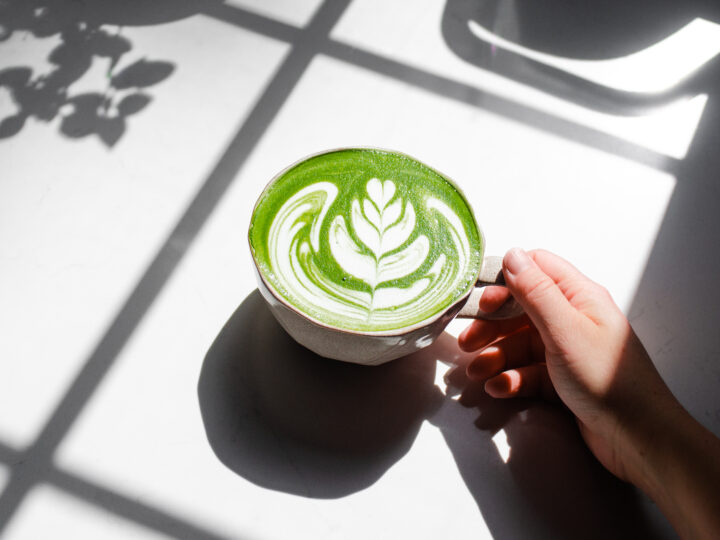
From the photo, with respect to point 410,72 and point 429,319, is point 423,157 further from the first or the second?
point 429,319

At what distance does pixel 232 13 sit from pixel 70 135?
443 millimetres

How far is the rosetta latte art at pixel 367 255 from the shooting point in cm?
86

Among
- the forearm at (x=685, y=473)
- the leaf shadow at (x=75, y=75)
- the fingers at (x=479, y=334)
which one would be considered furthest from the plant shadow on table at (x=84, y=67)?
the forearm at (x=685, y=473)

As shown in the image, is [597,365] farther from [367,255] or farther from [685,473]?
[367,255]

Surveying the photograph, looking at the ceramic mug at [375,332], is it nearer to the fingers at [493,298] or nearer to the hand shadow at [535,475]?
the fingers at [493,298]

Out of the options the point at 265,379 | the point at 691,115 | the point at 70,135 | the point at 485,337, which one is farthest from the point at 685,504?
the point at 70,135

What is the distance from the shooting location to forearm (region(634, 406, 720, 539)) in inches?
32.5

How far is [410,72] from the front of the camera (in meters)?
1.38

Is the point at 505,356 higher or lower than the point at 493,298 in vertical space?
lower

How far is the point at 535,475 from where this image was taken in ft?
3.21

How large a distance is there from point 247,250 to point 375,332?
0.40 metres

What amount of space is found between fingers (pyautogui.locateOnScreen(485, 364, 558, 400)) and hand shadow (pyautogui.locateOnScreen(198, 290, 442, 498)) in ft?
0.31

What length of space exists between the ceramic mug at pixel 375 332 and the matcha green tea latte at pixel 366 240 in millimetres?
13

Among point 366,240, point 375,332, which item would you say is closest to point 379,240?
point 366,240
